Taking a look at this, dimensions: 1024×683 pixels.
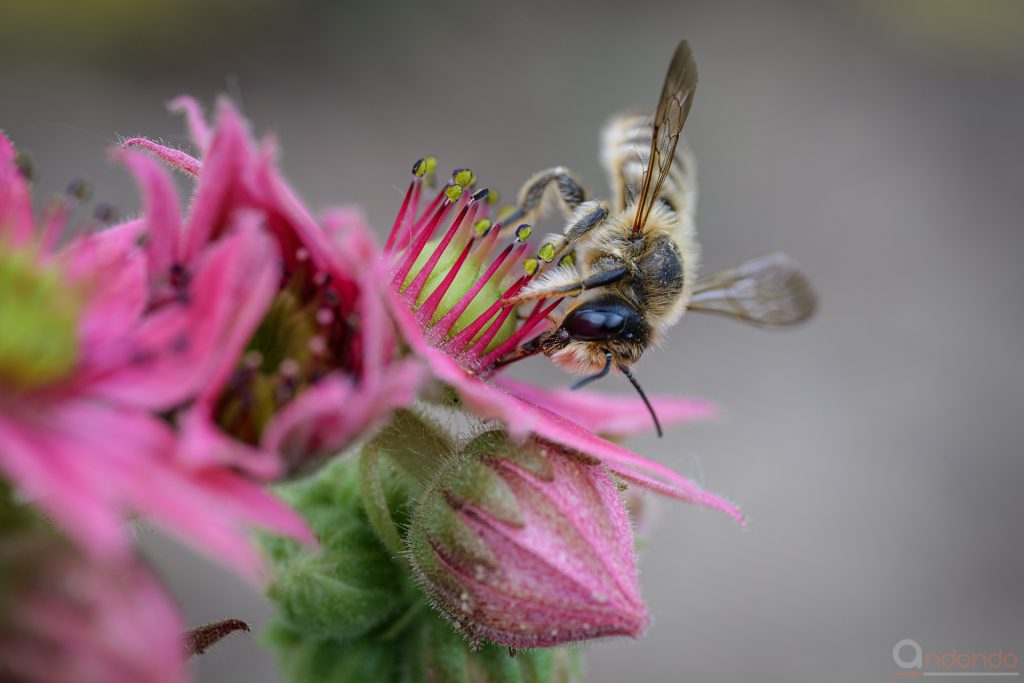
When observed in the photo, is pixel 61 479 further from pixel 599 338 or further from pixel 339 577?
pixel 599 338

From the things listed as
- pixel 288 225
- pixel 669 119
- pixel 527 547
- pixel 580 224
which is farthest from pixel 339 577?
pixel 669 119

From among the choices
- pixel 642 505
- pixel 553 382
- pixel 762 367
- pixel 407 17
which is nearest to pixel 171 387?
pixel 642 505

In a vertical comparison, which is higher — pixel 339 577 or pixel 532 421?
pixel 532 421

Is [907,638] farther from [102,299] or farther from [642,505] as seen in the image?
[102,299]

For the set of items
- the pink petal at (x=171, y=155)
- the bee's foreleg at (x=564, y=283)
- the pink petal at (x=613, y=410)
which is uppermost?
the pink petal at (x=171, y=155)

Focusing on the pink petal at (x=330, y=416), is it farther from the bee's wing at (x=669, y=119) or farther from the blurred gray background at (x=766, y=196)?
the blurred gray background at (x=766, y=196)

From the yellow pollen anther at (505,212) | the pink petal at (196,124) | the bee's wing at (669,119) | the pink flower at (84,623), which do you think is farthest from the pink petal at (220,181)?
the bee's wing at (669,119)
